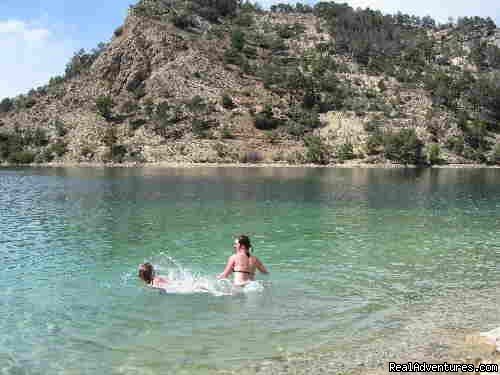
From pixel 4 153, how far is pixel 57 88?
1771cm

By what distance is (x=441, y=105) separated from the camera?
81.8 meters

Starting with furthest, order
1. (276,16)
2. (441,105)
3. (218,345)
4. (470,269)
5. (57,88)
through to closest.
→ 1. (276,16)
2. (57,88)
3. (441,105)
4. (470,269)
5. (218,345)

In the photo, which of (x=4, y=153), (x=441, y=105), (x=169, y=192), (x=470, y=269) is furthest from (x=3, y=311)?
(x=441, y=105)

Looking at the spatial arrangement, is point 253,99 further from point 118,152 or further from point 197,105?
point 118,152

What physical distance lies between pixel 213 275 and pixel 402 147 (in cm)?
5750

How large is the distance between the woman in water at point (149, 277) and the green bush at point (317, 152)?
5765cm

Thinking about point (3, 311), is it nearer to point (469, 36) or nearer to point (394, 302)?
point (394, 302)

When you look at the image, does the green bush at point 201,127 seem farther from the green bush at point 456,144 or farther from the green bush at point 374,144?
the green bush at point 456,144

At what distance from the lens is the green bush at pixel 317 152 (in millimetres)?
68875

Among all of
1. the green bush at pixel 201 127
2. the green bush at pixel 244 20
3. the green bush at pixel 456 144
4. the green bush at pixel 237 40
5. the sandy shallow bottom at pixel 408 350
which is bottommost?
the sandy shallow bottom at pixel 408 350

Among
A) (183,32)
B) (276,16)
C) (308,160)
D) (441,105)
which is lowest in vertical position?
(308,160)

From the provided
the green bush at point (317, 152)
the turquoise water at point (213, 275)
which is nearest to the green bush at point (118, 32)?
the green bush at point (317, 152)

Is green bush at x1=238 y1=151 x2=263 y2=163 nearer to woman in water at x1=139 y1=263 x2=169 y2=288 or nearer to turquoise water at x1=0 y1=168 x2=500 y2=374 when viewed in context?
turquoise water at x1=0 y1=168 x2=500 y2=374

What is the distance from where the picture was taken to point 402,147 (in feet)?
222
